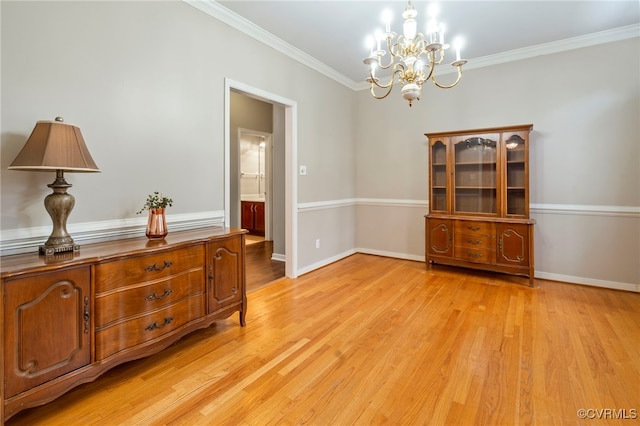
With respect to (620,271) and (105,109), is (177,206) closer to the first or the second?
(105,109)

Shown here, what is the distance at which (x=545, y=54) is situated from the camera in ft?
11.6

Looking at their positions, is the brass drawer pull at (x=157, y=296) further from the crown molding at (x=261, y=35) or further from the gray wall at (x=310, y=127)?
the crown molding at (x=261, y=35)

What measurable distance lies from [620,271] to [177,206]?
4.38m

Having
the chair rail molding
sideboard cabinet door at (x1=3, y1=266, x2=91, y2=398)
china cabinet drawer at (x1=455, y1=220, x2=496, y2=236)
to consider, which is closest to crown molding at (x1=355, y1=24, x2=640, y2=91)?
china cabinet drawer at (x1=455, y1=220, x2=496, y2=236)

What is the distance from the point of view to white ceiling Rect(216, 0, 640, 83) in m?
2.70

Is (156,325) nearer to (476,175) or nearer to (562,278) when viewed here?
(476,175)

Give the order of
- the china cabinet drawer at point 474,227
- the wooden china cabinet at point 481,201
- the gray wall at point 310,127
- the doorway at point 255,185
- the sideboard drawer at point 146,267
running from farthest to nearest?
1. the doorway at point 255,185
2. the china cabinet drawer at point 474,227
3. the wooden china cabinet at point 481,201
4. the gray wall at point 310,127
5. the sideboard drawer at point 146,267

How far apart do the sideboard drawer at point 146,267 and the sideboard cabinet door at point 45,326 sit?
3.2 inches

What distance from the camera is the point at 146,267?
1.81 metres

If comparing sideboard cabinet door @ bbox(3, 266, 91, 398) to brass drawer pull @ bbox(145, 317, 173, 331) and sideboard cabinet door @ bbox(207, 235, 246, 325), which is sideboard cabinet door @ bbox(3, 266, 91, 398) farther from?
→ sideboard cabinet door @ bbox(207, 235, 246, 325)

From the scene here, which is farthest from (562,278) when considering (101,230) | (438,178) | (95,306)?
(101,230)

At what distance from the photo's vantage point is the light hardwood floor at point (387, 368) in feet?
5.08

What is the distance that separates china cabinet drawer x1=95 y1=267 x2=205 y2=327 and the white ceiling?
2.28 m

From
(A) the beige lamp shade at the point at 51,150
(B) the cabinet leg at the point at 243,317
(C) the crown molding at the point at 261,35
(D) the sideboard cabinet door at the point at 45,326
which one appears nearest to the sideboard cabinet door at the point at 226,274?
(B) the cabinet leg at the point at 243,317
